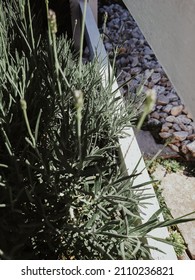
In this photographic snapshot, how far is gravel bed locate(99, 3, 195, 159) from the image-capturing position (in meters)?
2.15

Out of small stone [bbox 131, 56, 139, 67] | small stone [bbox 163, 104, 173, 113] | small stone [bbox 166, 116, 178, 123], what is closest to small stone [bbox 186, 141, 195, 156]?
small stone [bbox 166, 116, 178, 123]

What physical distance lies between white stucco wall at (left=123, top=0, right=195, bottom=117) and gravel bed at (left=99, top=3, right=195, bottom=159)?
0.24m

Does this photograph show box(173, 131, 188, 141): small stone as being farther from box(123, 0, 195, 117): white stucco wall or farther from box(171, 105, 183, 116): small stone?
box(123, 0, 195, 117): white stucco wall

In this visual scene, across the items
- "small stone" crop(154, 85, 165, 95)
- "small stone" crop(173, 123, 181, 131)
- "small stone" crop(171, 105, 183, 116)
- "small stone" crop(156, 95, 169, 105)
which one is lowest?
"small stone" crop(173, 123, 181, 131)

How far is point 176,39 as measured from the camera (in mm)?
1238

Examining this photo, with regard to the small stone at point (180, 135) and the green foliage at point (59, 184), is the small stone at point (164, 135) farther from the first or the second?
the green foliage at point (59, 184)

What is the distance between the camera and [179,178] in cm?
189

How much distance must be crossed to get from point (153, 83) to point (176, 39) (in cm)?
141

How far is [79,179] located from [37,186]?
122 millimetres

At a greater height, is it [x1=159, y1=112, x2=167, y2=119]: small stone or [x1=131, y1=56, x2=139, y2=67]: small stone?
[x1=131, y1=56, x2=139, y2=67]: small stone

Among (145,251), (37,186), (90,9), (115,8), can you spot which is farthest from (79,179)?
(115,8)

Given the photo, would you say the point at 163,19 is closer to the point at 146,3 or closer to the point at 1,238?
the point at 146,3

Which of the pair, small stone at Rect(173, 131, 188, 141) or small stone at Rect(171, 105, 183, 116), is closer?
small stone at Rect(173, 131, 188, 141)

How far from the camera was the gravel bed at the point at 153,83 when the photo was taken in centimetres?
215
